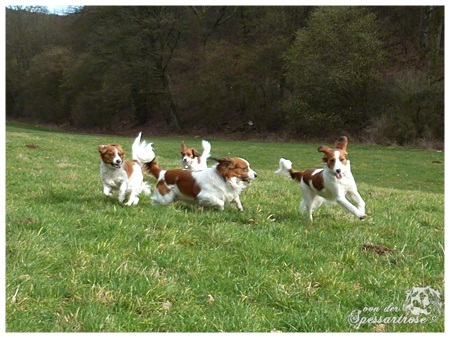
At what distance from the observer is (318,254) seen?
212 inches

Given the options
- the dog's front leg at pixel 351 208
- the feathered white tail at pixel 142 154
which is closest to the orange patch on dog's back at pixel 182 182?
the feathered white tail at pixel 142 154

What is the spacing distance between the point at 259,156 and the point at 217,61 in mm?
20527

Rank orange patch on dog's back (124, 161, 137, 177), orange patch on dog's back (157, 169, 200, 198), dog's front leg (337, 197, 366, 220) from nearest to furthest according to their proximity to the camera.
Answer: dog's front leg (337, 197, 366, 220) → orange patch on dog's back (157, 169, 200, 198) → orange patch on dog's back (124, 161, 137, 177)

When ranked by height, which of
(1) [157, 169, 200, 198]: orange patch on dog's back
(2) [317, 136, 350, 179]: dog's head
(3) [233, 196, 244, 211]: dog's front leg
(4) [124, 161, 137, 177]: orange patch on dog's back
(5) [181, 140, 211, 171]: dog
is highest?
(2) [317, 136, 350, 179]: dog's head

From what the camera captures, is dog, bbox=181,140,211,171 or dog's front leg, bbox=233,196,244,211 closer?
dog's front leg, bbox=233,196,244,211

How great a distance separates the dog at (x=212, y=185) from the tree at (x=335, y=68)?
2916 centimetres

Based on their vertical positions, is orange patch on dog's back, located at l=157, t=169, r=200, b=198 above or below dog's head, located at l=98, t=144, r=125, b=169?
below

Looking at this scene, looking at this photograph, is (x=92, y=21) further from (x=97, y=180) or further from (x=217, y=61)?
(x=97, y=180)

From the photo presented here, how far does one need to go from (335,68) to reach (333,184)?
3014 centimetres

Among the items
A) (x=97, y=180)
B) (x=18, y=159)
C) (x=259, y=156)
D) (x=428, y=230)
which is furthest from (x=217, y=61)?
(x=428, y=230)

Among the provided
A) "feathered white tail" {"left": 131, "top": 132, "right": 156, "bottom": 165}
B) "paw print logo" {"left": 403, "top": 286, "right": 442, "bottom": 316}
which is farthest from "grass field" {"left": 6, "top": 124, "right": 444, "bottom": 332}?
"feathered white tail" {"left": 131, "top": 132, "right": 156, "bottom": 165}

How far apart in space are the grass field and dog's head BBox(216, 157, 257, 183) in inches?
20.2

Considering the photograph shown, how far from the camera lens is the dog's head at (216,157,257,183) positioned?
782 cm

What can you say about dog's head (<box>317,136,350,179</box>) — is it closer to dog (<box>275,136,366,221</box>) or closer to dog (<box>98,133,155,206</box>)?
dog (<box>275,136,366,221</box>)
